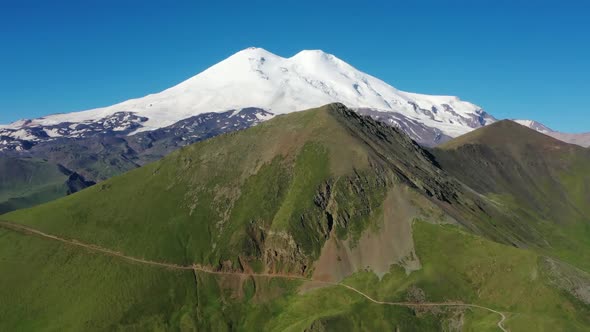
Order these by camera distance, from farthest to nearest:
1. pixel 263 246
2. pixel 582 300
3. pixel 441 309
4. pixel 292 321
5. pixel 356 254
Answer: pixel 263 246
pixel 356 254
pixel 292 321
pixel 441 309
pixel 582 300

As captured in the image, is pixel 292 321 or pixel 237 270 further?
pixel 237 270

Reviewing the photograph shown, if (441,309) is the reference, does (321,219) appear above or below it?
above

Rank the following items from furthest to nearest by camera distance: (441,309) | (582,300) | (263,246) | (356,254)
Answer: (263,246) → (356,254) → (441,309) → (582,300)

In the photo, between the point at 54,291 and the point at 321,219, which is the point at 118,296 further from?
the point at 321,219

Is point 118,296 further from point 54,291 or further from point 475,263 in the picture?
point 475,263

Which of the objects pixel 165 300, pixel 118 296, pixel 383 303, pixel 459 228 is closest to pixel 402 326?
pixel 383 303

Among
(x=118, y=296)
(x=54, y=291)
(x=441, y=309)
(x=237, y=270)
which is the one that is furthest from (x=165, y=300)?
(x=441, y=309)

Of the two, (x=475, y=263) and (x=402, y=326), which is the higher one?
(x=475, y=263)

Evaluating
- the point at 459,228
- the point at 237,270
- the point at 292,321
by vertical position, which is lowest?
the point at 292,321

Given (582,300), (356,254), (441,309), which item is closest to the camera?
(582,300)
